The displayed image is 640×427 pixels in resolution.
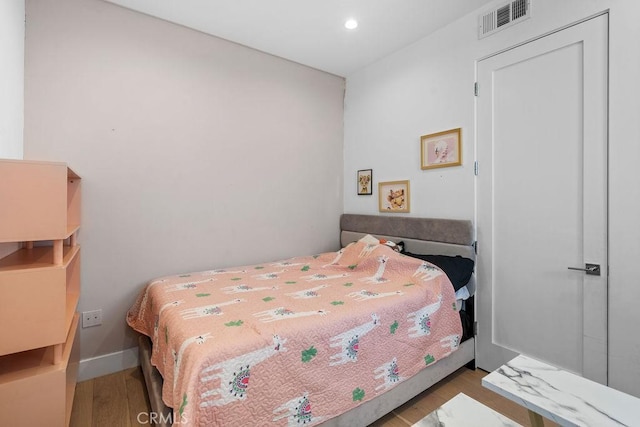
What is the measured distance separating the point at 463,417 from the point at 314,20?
2672 millimetres

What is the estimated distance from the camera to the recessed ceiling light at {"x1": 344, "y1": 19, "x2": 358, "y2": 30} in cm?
238

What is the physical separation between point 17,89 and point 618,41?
341cm

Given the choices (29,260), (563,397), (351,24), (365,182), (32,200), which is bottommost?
(563,397)

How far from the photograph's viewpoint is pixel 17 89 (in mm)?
1787

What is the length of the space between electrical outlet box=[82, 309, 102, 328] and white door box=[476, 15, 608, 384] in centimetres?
279

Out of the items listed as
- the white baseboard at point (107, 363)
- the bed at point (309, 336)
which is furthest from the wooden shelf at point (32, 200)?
the white baseboard at point (107, 363)

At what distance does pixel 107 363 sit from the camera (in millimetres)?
2186

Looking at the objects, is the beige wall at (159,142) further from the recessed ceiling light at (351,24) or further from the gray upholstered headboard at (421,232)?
the recessed ceiling light at (351,24)

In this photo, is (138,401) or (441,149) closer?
(138,401)

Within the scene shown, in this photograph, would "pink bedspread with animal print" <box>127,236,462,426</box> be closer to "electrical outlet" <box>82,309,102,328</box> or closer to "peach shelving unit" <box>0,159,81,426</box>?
"electrical outlet" <box>82,309,102,328</box>

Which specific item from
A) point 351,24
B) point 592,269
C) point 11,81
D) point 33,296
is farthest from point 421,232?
point 11,81

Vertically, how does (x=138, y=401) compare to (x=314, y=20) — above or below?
below

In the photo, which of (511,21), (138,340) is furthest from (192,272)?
(511,21)

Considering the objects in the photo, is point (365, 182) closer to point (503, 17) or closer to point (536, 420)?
point (503, 17)
